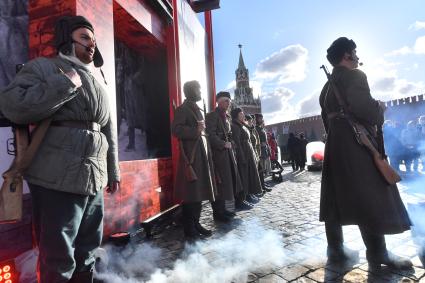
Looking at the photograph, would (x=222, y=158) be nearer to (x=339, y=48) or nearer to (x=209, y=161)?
(x=209, y=161)

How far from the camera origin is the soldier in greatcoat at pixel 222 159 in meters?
4.86

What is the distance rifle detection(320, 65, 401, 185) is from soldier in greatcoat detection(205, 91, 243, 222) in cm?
242

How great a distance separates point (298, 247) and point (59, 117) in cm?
267

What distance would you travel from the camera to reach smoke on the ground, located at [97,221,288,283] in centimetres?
261

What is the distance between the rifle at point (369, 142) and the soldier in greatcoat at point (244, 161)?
3.47m

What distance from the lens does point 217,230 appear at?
4.27 meters

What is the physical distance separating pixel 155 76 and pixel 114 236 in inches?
156

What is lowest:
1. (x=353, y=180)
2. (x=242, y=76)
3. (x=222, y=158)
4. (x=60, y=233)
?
(x=60, y=233)

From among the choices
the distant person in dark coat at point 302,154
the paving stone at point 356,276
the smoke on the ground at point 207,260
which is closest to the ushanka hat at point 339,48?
the paving stone at point 356,276

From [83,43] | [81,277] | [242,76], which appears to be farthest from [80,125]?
[242,76]

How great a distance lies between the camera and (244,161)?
6.17 m

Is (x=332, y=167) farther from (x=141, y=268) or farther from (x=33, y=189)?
(x=33, y=189)

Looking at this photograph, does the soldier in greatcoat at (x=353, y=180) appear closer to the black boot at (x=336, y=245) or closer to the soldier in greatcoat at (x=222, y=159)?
the black boot at (x=336, y=245)

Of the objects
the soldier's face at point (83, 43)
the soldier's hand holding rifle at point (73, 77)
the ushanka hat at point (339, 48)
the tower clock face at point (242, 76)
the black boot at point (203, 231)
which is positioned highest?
the tower clock face at point (242, 76)
